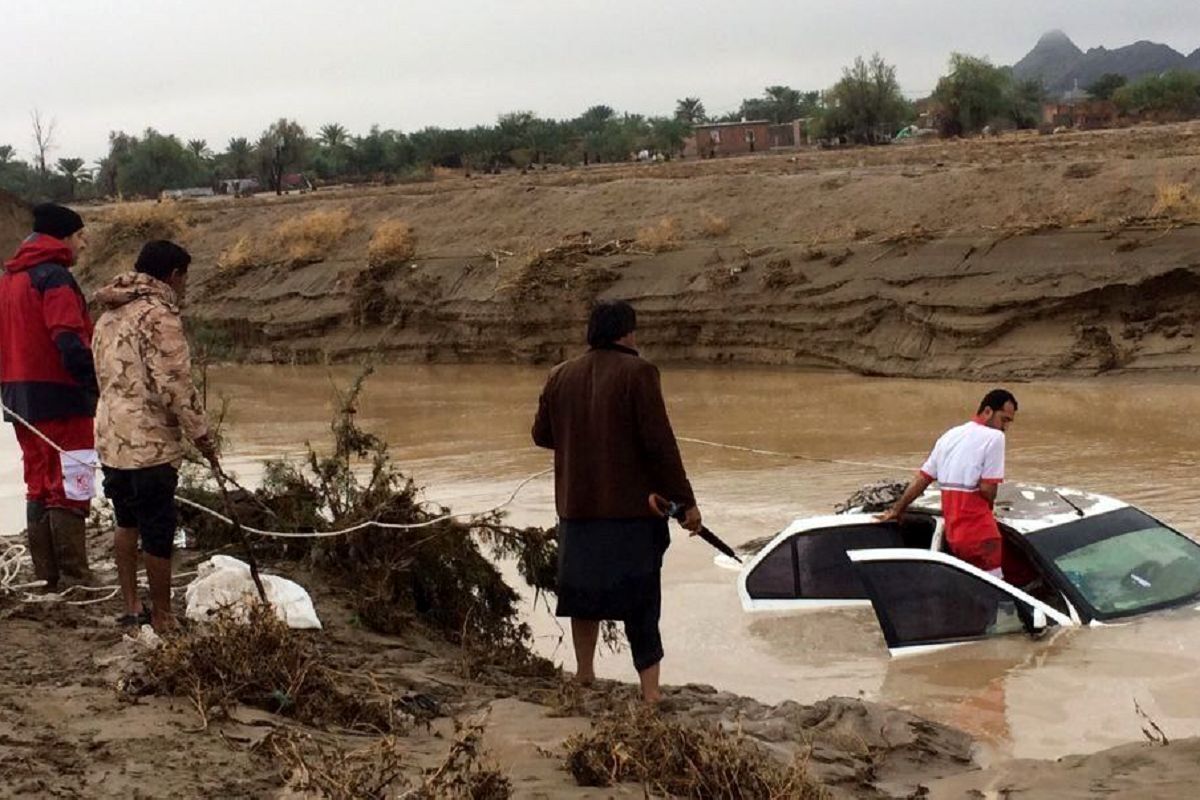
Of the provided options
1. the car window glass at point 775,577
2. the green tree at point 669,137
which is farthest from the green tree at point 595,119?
the car window glass at point 775,577

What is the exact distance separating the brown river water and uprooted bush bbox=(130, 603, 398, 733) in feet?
9.98

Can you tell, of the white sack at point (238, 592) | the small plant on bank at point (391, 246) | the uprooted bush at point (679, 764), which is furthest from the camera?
the small plant on bank at point (391, 246)

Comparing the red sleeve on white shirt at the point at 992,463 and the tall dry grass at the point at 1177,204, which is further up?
the tall dry grass at the point at 1177,204

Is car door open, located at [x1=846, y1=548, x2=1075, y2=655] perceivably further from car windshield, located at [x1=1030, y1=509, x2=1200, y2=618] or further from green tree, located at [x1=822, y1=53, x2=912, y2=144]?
green tree, located at [x1=822, y1=53, x2=912, y2=144]

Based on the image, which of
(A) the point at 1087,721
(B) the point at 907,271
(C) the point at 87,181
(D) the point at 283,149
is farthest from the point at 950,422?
(C) the point at 87,181

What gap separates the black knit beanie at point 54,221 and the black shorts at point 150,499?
1.40 metres

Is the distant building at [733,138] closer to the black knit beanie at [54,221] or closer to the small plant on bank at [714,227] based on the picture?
the small plant on bank at [714,227]

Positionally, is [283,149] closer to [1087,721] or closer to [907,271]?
[907,271]

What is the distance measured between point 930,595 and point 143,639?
4.08 meters

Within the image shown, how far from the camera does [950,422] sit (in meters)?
20.3

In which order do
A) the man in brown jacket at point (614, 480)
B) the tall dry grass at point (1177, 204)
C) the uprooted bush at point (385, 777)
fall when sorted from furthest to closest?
the tall dry grass at point (1177, 204)
the man in brown jacket at point (614, 480)
the uprooted bush at point (385, 777)

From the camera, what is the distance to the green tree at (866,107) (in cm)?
6688

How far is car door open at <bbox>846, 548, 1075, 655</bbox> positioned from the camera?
8.01m

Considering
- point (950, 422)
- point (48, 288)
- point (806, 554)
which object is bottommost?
point (950, 422)
